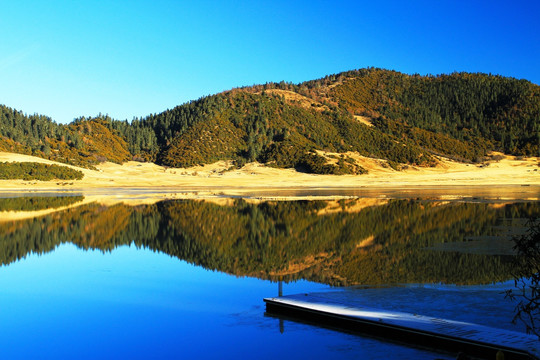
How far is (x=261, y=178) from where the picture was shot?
76.8 meters

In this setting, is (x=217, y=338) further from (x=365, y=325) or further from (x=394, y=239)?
(x=394, y=239)

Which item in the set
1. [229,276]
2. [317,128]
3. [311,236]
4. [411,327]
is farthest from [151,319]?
[317,128]

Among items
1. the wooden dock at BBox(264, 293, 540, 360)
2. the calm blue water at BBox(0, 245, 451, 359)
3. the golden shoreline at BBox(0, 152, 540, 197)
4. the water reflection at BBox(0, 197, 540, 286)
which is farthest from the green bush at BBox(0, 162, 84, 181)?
the wooden dock at BBox(264, 293, 540, 360)

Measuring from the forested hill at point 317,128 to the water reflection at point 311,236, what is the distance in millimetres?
44558

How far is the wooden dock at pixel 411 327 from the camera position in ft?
28.2

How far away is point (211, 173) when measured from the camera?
81.9 m

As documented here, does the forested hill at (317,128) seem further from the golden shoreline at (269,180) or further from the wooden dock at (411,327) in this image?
the wooden dock at (411,327)

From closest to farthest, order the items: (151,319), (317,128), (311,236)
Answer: (151,319) < (311,236) < (317,128)

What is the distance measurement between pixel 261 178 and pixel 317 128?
29376 mm

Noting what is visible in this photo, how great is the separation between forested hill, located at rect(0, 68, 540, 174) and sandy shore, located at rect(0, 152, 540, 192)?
3485 millimetres

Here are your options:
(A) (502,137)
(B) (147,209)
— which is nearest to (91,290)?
(B) (147,209)

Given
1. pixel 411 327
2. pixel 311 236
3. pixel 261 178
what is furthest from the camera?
pixel 261 178

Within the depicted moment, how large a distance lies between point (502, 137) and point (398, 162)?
36.0m

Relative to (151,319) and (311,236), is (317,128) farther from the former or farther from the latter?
(151,319)
